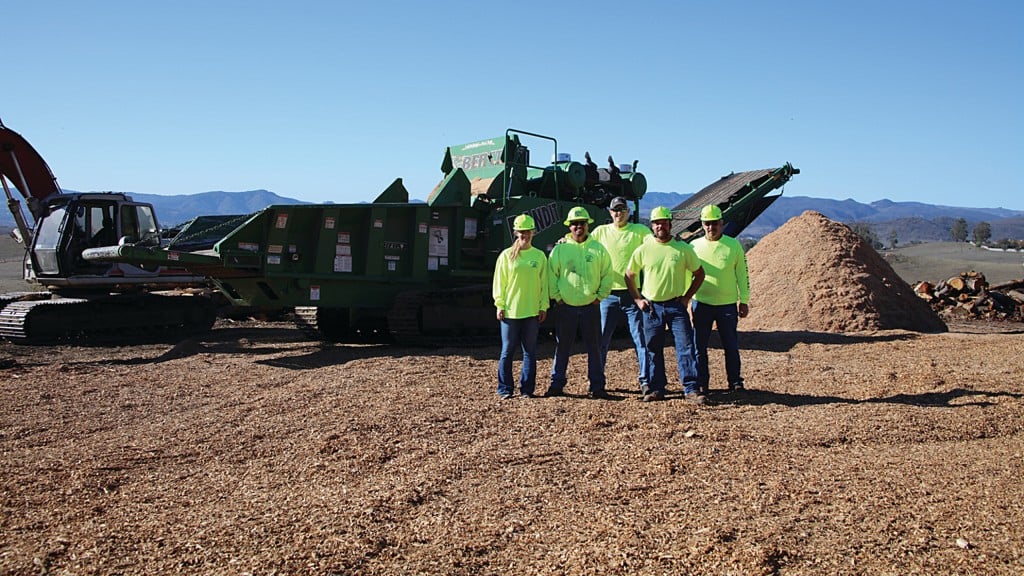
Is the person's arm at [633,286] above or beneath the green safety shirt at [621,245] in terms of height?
beneath

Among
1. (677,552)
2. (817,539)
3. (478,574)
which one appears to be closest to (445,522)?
(478,574)

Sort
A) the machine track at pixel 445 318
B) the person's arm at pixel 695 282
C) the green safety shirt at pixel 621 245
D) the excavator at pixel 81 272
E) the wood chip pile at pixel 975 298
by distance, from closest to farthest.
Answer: the person's arm at pixel 695 282 < the green safety shirt at pixel 621 245 < the machine track at pixel 445 318 < the excavator at pixel 81 272 < the wood chip pile at pixel 975 298

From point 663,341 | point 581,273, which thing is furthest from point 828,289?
point 581,273

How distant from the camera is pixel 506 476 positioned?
4.95 meters

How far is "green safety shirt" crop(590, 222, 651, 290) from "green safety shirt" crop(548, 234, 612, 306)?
1.01 ft

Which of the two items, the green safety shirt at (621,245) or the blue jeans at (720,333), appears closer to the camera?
the blue jeans at (720,333)

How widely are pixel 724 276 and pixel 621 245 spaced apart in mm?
1022

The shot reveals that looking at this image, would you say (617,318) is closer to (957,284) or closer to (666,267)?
(666,267)

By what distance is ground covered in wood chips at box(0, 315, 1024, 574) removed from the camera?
3709 millimetres

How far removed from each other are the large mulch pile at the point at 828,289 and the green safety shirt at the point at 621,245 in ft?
22.2

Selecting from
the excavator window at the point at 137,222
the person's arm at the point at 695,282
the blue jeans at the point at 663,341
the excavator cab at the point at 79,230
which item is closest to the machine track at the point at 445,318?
the blue jeans at the point at 663,341

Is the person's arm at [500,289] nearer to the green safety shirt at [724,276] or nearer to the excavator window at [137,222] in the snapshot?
the green safety shirt at [724,276]

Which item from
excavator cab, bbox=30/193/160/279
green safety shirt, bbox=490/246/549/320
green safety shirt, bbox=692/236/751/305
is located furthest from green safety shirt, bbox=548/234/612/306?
excavator cab, bbox=30/193/160/279

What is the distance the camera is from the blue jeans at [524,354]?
24.6ft
